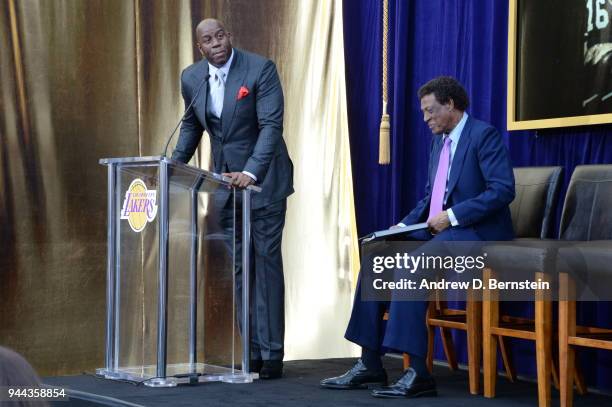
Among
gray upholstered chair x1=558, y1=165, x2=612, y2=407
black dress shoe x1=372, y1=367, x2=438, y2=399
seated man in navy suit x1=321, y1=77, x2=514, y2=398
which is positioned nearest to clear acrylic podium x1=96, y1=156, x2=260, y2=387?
seated man in navy suit x1=321, y1=77, x2=514, y2=398

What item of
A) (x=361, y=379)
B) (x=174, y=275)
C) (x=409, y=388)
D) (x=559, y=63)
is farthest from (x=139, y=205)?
(x=559, y=63)

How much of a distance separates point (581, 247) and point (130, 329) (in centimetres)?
162

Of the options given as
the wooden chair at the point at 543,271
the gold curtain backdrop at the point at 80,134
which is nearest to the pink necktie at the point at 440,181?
the wooden chair at the point at 543,271

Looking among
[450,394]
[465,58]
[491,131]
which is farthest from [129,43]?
[450,394]

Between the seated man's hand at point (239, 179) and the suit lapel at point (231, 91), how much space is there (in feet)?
0.84

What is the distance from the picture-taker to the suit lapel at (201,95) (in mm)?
3797

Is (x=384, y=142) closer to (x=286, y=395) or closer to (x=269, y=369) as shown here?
(x=269, y=369)

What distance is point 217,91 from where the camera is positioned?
3.82 m

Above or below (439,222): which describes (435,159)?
above

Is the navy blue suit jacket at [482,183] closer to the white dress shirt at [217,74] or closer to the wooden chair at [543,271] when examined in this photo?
the wooden chair at [543,271]

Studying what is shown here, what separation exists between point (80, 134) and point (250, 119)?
1.02 m

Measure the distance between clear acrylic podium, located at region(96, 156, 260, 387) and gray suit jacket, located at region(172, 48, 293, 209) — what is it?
0.19 metres

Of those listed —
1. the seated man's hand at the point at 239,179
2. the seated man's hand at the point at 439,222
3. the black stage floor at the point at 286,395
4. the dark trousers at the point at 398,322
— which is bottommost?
the black stage floor at the point at 286,395

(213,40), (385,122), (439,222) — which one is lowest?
(439,222)
